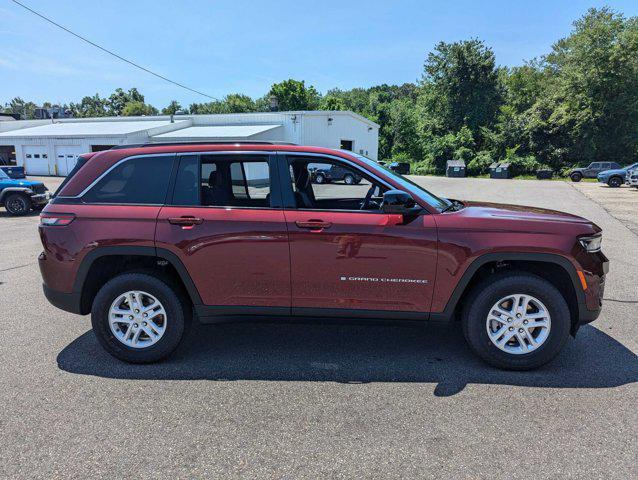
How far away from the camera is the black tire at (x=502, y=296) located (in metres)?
3.54

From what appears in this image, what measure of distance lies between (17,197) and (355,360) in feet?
46.0

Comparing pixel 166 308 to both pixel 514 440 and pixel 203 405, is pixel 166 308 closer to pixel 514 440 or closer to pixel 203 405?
pixel 203 405

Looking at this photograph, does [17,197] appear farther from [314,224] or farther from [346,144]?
[346,144]

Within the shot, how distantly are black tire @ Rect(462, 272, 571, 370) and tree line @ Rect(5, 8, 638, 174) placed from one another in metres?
41.3

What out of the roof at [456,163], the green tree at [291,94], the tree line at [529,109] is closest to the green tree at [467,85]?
the tree line at [529,109]

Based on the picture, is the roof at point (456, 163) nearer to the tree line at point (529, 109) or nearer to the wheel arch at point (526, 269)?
the tree line at point (529, 109)

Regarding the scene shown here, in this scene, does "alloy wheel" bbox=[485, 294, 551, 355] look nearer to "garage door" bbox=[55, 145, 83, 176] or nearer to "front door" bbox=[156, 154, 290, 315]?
"front door" bbox=[156, 154, 290, 315]

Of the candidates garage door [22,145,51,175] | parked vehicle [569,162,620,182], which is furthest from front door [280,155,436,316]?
garage door [22,145,51,175]

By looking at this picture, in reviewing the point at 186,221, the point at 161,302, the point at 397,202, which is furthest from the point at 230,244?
the point at 397,202

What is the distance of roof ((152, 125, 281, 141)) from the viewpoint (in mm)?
29891

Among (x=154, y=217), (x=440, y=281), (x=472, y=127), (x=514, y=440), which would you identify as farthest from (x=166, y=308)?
(x=472, y=127)

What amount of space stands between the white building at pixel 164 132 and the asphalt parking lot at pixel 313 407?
26238mm

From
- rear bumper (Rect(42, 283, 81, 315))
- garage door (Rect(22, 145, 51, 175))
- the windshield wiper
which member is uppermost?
garage door (Rect(22, 145, 51, 175))

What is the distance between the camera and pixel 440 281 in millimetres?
3580
